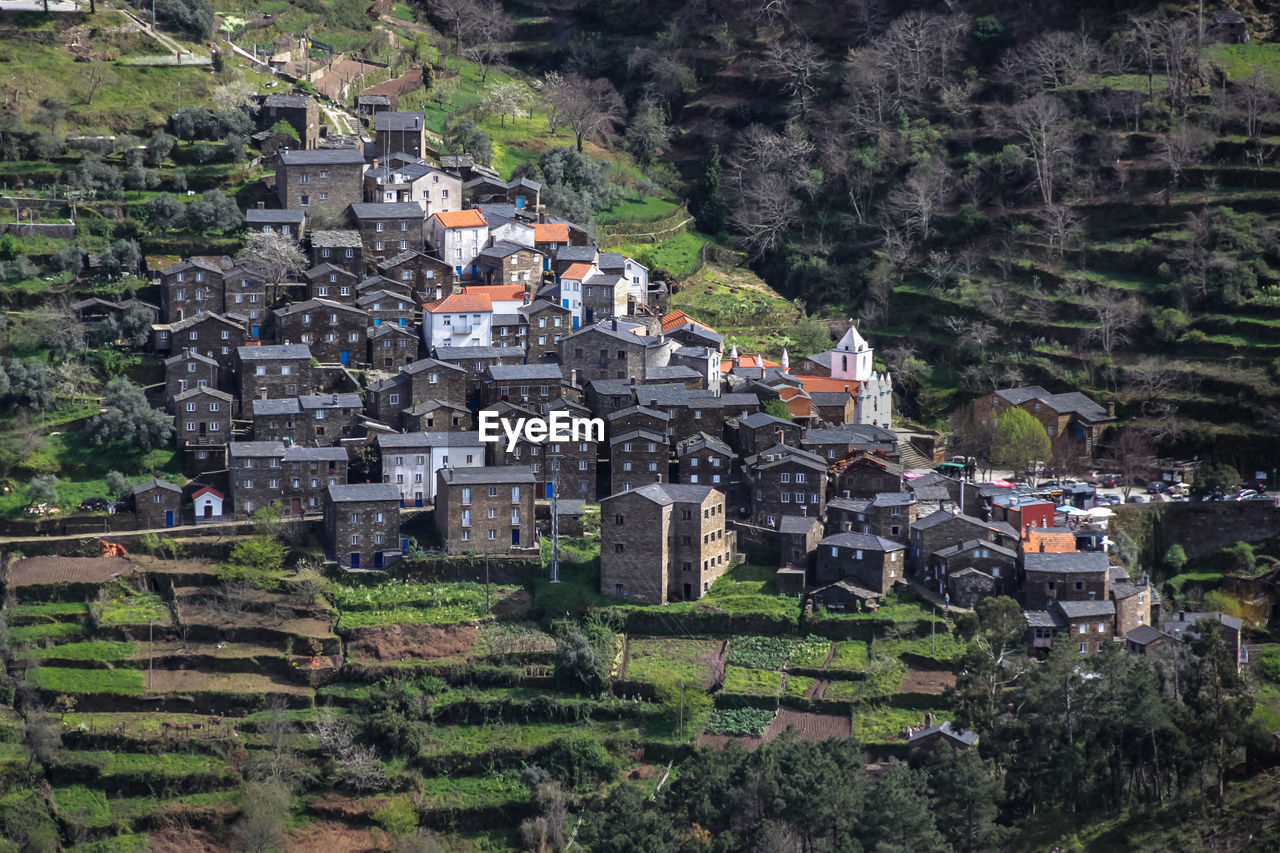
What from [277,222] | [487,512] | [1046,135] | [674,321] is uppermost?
[1046,135]

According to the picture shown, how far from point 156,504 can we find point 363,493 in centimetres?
765

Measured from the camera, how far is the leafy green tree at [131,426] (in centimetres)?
8888

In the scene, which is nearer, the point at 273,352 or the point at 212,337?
the point at 273,352

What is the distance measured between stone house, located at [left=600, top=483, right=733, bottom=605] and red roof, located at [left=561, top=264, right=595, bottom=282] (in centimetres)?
1492

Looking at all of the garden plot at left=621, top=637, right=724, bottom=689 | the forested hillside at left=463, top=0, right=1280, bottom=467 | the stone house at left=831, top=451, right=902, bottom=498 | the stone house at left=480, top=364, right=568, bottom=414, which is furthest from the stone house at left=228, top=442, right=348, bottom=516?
the forested hillside at left=463, top=0, right=1280, bottom=467

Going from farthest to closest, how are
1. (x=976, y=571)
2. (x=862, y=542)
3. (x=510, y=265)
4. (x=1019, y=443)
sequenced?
(x=510, y=265)
(x=1019, y=443)
(x=862, y=542)
(x=976, y=571)

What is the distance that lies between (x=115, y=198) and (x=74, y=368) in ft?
38.9

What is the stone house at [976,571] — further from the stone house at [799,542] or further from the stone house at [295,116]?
the stone house at [295,116]

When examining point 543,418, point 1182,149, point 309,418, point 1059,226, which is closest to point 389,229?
point 309,418

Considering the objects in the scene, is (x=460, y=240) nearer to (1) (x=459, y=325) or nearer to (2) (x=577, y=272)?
(2) (x=577, y=272)

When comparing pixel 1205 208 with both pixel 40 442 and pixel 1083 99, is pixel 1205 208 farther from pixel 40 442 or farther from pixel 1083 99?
pixel 40 442

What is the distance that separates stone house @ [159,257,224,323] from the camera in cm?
9525

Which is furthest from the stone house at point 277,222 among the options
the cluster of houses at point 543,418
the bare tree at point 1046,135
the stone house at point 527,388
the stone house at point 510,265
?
the bare tree at point 1046,135

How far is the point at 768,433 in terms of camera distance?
295ft
